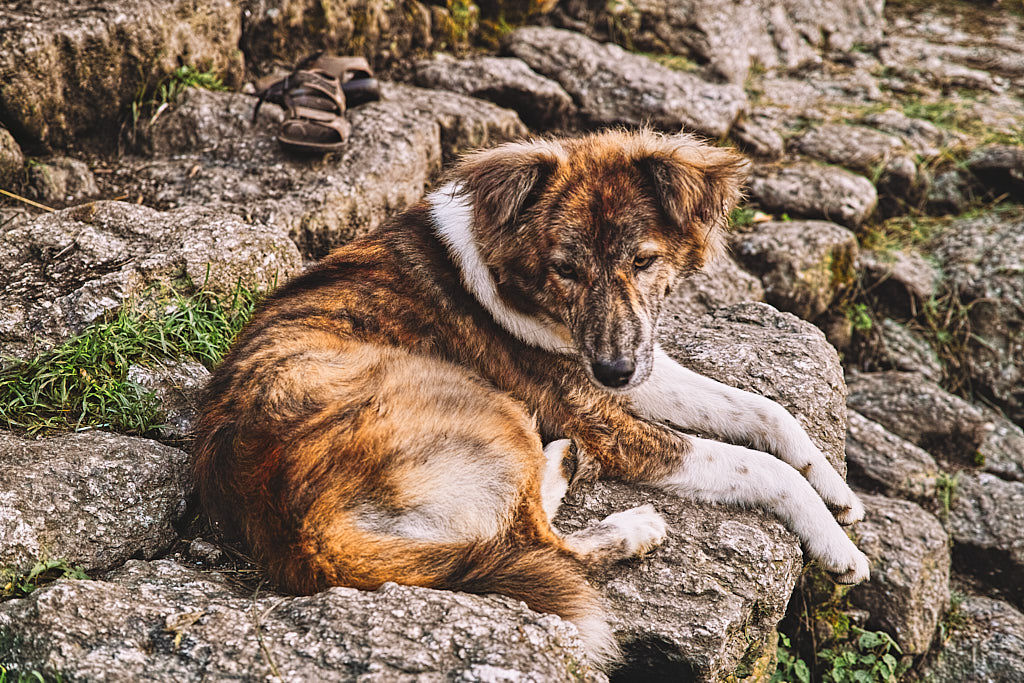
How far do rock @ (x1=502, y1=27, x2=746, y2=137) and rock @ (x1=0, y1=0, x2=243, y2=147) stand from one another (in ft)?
Answer: 8.86

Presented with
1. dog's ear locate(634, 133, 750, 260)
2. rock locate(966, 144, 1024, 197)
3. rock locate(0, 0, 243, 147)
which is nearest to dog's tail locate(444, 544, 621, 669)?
dog's ear locate(634, 133, 750, 260)

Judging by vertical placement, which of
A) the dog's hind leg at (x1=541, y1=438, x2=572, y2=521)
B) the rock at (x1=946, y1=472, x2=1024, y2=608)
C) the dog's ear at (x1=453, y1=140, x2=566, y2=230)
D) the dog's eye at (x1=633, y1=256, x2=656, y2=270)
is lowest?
the rock at (x1=946, y1=472, x2=1024, y2=608)

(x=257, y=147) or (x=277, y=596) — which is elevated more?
(x=257, y=147)

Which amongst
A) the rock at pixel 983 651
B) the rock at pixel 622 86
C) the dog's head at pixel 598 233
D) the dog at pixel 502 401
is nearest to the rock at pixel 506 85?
the rock at pixel 622 86

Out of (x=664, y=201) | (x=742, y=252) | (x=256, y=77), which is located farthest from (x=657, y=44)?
(x=664, y=201)

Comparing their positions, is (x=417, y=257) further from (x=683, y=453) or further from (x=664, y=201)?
(x=683, y=453)

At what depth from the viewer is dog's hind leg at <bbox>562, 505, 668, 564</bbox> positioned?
3205mm

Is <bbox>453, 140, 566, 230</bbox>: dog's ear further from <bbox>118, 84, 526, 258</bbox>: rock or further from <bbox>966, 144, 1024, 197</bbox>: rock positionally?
<bbox>966, 144, 1024, 197</bbox>: rock

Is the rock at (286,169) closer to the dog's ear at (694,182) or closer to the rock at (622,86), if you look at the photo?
the rock at (622,86)

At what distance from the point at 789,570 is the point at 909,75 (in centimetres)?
725

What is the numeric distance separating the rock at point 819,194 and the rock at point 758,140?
0.35 m

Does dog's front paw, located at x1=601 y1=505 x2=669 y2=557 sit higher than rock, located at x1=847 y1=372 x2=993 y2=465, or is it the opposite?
dog's front paw, located at x1=601 y1=505 x2=669 y2=557

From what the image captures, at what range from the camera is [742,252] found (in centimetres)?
643

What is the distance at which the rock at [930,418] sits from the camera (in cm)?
571
